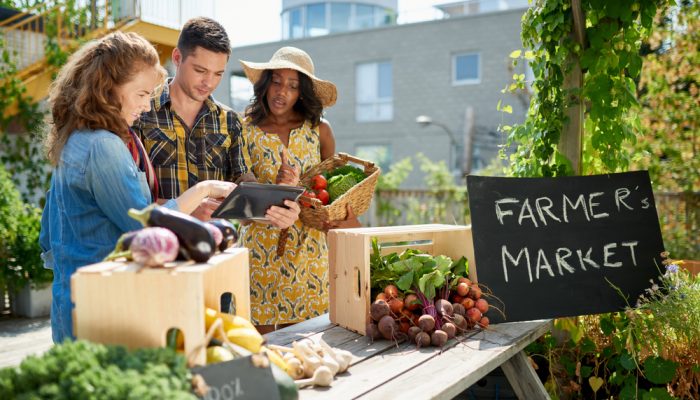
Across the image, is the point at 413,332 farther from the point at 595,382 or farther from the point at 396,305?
the point at 595,382

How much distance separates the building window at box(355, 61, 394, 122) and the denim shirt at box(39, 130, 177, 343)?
15.0m

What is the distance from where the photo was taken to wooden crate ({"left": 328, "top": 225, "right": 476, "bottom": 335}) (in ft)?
6.36

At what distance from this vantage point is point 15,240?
5.32m

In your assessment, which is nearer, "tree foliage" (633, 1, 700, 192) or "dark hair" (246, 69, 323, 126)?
"dark hair" (246, 69, 323, 126)

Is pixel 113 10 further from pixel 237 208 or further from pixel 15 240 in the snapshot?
pixel 237 208

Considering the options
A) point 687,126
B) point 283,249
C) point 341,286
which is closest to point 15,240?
point 283,249

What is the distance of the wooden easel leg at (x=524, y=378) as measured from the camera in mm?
2064

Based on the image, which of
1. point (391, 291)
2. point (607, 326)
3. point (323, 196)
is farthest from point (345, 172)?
point (607, 326)

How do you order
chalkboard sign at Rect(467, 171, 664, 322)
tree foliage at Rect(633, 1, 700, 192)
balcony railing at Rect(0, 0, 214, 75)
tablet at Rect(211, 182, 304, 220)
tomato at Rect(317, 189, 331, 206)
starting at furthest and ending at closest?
balcony railing at Rect(0, 0, 214, 75) < tree foliage at Rect(633, 1, 700, 192) < tomato at Rect(317, 189, 331, 206) < chalkboard sign at Rect(467, 171, 664, 322) < tablet at Rect(211, 182, 304, 220)

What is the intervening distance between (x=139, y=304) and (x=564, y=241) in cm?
172

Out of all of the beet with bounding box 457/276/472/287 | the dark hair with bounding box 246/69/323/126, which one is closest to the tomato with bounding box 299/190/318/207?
the dark hair with bounding box 246/69/323/126

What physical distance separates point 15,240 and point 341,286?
14.3 ft

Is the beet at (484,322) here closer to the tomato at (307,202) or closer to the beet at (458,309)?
the beet at (458,309)

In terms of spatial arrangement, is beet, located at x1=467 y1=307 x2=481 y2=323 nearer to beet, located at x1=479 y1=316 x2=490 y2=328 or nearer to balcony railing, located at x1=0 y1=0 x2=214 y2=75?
beet, located at x1=479 y1=316 x2=490 y2=328
